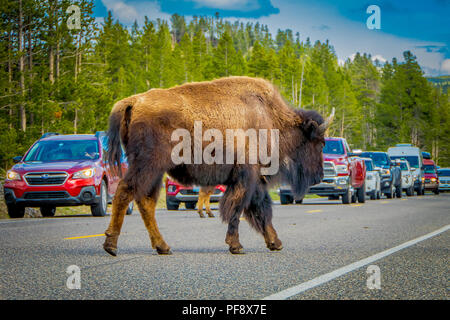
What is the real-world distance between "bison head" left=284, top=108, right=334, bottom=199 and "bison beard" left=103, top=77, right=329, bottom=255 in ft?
0.19

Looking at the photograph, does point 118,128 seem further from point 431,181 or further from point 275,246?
point 431,181

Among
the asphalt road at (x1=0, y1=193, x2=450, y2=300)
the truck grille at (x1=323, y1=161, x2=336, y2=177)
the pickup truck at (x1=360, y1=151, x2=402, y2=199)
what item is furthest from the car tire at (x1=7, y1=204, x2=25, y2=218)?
the pickup truck at (x1=360, y1=151, x2=402, y2=199)

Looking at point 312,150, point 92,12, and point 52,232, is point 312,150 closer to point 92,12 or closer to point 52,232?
Answer: point 52,232

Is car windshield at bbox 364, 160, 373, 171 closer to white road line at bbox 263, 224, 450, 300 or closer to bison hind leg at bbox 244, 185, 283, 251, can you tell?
white road line at bbox 263, 224, 450, 300

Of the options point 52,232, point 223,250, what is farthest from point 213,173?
point 52,232

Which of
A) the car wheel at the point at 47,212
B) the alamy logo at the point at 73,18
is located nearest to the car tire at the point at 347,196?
the car wheel at the point at 47,212

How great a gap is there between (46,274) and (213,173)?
2385 millimetres

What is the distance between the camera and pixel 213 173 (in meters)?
7.14

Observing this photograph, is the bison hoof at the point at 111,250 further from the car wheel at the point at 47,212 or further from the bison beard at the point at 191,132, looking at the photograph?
the car wheel at the point at 47,212

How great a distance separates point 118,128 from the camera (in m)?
7.20

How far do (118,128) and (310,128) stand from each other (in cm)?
264

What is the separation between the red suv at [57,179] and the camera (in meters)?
13.4

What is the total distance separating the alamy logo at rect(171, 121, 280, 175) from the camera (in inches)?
274
